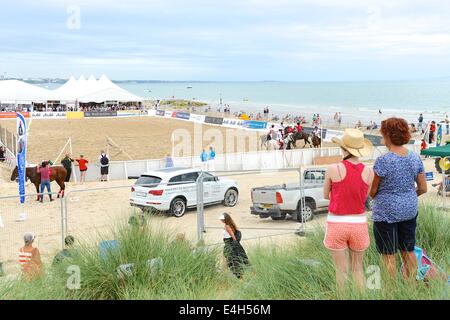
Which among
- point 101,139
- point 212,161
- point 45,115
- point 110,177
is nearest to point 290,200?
point 212,161

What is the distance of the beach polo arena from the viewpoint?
34.9ft

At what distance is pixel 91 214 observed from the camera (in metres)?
14.0

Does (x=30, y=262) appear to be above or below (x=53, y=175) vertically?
below

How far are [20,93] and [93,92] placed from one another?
9091 mm

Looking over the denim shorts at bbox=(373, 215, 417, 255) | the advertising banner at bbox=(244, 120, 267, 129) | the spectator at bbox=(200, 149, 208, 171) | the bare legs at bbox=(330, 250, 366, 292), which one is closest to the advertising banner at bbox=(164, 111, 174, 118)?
the advertising banner at bbox=(244, 120, 267, 129)

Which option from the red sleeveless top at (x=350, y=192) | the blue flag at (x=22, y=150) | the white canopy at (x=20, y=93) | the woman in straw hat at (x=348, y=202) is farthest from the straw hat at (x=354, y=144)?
the white canopy at (x=20, y=93)

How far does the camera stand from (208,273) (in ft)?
19.8

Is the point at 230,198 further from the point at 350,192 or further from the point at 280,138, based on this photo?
the point at 280,138

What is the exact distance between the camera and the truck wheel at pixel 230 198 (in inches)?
573

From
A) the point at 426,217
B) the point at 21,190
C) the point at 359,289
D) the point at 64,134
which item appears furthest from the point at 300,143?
the point at 359,289

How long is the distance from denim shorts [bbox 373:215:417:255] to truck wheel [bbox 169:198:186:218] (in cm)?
802

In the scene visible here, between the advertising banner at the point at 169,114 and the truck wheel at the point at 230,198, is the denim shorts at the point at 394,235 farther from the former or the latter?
the advertising banner at the point at 169,114

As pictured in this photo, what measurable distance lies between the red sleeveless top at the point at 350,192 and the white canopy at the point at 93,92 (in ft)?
177

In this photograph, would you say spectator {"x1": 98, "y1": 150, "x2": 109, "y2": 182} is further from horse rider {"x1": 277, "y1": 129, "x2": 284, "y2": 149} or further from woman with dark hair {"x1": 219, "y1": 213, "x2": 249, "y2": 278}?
woman with dark hair {"x1": 219, "y1": 213, "x2": 249, "y2": 278}
